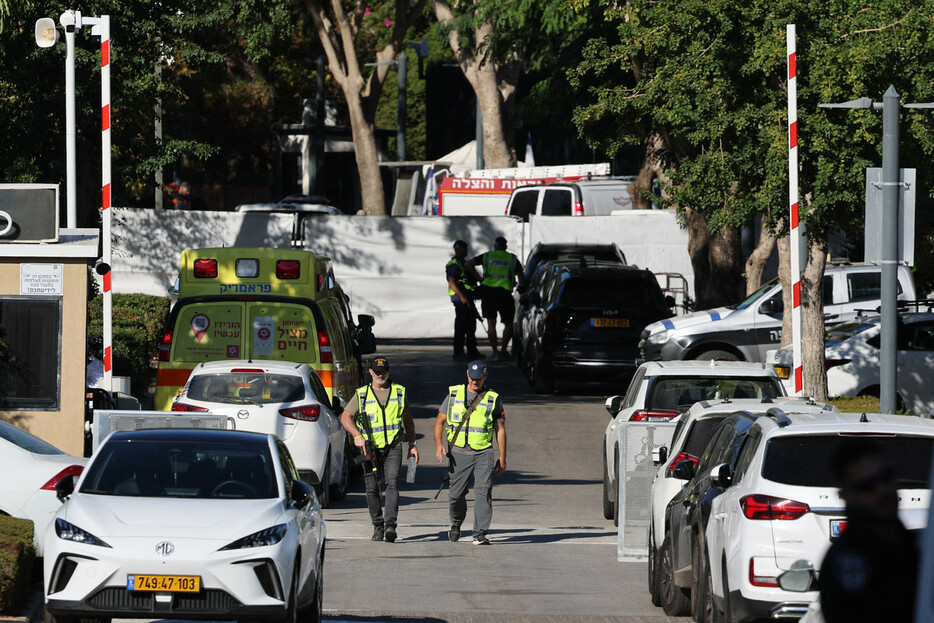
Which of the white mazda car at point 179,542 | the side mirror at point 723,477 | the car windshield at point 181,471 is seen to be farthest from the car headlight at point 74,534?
the side mirror at point 723,477

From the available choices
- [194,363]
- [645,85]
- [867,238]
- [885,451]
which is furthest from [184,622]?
[645,85]

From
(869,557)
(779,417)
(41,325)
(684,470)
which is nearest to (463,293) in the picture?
(41,325)

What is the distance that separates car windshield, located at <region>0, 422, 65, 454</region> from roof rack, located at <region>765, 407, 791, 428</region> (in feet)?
20.2

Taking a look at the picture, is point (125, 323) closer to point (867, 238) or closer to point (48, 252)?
point (48, 252)

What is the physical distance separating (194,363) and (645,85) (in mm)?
8123

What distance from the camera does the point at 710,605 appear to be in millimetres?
9891

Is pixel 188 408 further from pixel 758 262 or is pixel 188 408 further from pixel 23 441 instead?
pixel 758 262

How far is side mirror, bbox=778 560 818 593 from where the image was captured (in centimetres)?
888

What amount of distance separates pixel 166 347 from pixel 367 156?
2385 cm

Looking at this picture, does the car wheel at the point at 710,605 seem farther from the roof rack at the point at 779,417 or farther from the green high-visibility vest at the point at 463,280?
the green high-visibility vest at the point at 463,280

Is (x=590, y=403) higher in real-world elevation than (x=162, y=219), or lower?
lower

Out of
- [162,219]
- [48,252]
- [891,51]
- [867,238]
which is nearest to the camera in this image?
[48,252]

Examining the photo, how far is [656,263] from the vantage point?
1303 inches

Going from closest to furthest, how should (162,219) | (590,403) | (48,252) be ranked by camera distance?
(48,252), (590,403), (162,219)
